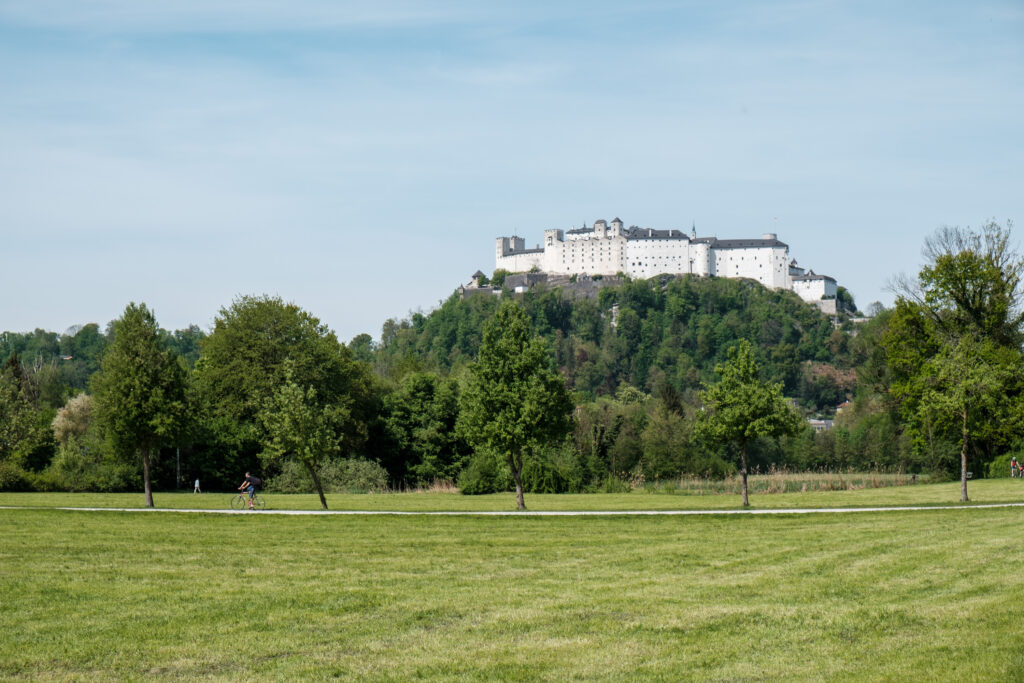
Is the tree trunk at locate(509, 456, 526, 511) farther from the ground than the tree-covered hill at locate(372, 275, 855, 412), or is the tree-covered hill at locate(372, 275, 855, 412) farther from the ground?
the tree-covered hill at locate(372, 275, 855, 412)

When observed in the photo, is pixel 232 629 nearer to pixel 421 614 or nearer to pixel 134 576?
pixel 421 614

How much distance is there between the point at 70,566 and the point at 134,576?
1.90 metres

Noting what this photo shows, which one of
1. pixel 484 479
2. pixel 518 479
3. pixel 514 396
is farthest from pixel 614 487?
pixel 514 396

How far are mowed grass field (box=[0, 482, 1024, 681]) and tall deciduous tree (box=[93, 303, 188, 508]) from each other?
12558 millimetres

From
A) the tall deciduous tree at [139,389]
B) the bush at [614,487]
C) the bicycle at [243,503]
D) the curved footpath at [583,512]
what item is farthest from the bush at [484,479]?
the curved footpath at [583,512]

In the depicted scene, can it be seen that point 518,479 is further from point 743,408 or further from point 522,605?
point 522,605

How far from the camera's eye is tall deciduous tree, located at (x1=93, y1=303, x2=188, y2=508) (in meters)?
35.1

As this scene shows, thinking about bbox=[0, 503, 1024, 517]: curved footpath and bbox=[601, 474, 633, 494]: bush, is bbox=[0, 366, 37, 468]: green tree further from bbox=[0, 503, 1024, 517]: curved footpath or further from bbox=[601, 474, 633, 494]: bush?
bbox=[601, 474, 633, 494]: bush

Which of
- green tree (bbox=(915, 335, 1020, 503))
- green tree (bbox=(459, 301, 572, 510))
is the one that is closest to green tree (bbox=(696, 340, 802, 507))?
green tree (bbox=(459, 301, 572, 510))

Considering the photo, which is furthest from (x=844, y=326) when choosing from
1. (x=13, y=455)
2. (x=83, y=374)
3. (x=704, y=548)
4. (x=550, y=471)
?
(x=704, y=548)

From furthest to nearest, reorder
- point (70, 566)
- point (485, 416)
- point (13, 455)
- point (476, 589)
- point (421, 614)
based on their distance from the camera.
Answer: point (13, 455), point (485, 416), point (70, 566), point (476, 589), point (421, 614)

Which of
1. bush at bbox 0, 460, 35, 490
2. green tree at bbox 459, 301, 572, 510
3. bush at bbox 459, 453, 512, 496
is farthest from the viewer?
bush at bbox 459, 453, 512, 496

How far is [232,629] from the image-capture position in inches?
473

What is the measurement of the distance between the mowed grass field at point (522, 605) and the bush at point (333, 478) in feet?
94.4
